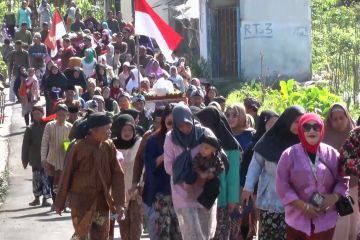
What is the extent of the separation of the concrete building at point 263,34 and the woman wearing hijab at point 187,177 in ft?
63.0

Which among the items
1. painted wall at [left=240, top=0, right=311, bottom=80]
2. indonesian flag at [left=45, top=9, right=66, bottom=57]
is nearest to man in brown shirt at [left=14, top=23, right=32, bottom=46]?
indonesian flag at [left=45, top=9, right=66, bottom=57]

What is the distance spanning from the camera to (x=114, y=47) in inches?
1262

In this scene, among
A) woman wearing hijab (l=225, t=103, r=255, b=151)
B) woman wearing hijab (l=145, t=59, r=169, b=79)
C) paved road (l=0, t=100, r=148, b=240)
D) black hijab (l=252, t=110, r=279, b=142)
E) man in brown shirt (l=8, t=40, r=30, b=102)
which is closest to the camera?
black hijab (l=252, t=110, r=279, b=142)

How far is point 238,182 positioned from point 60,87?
13586 mm

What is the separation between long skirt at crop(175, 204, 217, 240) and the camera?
10734 millimetres

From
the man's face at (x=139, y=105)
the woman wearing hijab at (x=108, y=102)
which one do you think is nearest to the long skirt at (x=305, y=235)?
the man's face at (x=139, y=105)

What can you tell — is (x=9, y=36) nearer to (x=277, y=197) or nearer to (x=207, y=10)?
(x=207, y=10)

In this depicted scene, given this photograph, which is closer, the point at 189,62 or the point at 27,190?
the point at 27,190

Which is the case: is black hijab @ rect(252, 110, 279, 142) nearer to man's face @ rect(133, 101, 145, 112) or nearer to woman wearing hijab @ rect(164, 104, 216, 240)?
woman wearing hijab @ rect(164, 104, 216, 240)

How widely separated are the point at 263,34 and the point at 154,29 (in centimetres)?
1339

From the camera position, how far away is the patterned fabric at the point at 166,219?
11.5 metres

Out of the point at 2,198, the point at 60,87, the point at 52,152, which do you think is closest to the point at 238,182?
the point at 52,152

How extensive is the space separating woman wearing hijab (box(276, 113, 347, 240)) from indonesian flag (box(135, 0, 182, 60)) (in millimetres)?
7279

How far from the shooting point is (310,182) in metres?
9.78
